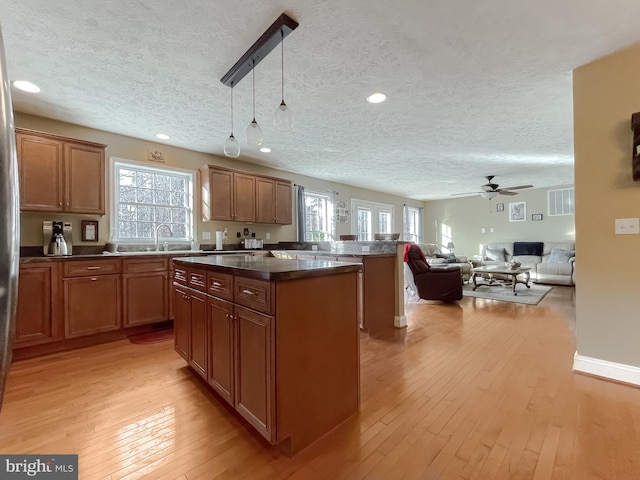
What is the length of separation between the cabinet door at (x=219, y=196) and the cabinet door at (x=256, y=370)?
3.03 meters

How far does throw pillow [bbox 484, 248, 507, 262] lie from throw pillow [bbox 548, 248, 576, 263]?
1051mm

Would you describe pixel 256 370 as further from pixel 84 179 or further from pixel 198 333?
pixel 84 179

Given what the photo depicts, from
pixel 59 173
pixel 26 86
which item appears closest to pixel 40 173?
pixel 59 173

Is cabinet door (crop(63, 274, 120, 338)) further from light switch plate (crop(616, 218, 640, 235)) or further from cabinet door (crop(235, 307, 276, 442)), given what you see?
light switch plate (crop(616, 218, 640, 235))

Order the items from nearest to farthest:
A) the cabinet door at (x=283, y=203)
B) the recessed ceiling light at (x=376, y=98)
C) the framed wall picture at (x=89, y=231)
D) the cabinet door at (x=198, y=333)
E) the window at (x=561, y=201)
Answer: the cabinet door at (x=198, y=333), the recessed ceiling light at (x=376, y=98), the framed wall picture at (x=89, y=231), the cabinet door at (x=283, y=203), the window at (x=561, y=201)

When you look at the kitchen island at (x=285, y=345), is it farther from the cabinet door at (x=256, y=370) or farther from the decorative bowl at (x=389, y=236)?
the decorative bowl at (x=389, y=236)

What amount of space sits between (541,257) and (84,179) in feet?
29.6

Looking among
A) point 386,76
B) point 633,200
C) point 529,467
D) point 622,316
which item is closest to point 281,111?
point 386,76

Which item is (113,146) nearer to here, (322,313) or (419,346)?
(322,313)

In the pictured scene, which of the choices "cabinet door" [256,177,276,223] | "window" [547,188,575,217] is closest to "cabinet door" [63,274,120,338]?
"cabinet door" [256,177,276,223]

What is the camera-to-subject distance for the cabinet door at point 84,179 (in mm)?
3133

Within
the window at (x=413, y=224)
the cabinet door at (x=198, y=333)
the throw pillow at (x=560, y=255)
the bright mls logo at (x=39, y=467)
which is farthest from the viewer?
the window at (x=413, y=224)

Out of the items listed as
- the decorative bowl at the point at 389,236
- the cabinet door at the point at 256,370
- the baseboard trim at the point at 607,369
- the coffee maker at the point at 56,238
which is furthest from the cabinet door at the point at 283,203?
the baseboard trim at the point at 607,369

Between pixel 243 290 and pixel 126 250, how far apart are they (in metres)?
3.01
